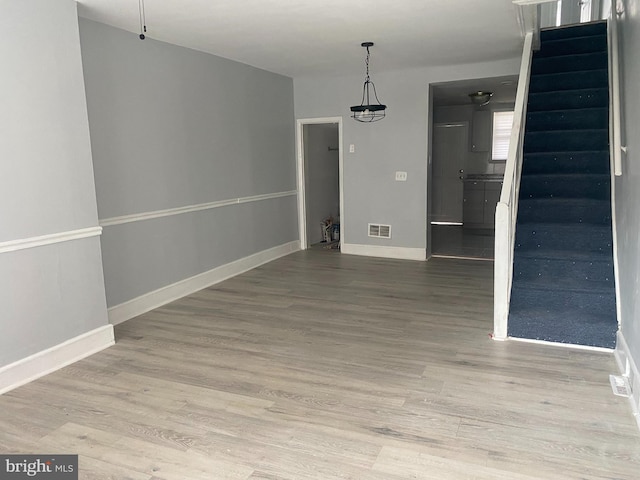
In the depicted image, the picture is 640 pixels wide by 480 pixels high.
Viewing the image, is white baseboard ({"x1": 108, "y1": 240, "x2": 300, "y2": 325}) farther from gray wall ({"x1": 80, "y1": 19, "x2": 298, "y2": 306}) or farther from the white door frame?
the white door frame

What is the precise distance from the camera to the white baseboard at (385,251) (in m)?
6.45

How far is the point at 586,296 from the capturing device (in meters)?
3.65

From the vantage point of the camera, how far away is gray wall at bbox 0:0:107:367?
2904 millimetres

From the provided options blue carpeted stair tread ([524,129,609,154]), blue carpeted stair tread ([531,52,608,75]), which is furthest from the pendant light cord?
blue carpeted stair tread ([531,52,608,75])

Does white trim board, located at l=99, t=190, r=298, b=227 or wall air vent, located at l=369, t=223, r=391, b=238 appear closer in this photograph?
white trim board, located at l=99, t=190, r=298, b=227

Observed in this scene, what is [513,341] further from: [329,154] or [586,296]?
[329,154]

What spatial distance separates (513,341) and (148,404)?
255 centimetres

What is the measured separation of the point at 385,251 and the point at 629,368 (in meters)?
4.02

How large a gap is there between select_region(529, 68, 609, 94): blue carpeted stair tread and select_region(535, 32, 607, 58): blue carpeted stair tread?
425 millimetres

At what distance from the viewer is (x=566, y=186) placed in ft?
14.6

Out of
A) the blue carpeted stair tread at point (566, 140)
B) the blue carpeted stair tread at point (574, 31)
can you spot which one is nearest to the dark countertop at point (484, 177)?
the blue carpeted stair tread at point (574, 31)

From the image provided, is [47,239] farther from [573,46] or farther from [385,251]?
[573,46]

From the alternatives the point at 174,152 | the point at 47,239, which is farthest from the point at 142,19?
the point at 47,239

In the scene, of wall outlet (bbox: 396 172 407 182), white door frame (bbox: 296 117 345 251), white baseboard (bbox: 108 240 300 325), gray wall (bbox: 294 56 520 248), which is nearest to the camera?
white baseboard (bbox: 108 240 300 325)
